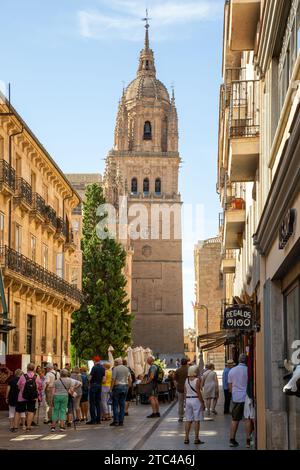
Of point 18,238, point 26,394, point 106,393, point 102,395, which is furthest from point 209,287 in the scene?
point 26,394

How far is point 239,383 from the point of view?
55.2 ft

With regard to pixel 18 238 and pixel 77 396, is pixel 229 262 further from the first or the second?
pixel 77 396

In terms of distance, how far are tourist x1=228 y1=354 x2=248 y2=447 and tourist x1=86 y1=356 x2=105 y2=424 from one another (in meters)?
6.19

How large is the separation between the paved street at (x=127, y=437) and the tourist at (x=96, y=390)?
356 mm

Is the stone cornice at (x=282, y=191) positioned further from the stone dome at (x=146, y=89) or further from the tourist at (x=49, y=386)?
the stone dome at (x=146, y=89)

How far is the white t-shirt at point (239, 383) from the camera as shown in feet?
54.0

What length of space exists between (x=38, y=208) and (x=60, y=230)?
528 centimetres

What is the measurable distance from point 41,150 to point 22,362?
1361 cm

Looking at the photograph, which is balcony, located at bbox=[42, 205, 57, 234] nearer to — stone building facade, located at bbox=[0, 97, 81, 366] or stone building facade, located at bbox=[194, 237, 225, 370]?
stone building facade, located at bbox=[0, 97, 81, 366]

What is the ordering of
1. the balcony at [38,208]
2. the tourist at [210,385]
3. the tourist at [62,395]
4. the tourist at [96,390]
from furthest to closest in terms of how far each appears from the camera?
the balcony at [38,208] < the tourist at [210,385] < the tourist at [96,390] < the tourist at [62,395]

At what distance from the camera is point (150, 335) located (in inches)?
4437

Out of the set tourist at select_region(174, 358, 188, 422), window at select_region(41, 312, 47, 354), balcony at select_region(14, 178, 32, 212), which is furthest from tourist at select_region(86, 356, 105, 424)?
window at select_region(41, 312, 47, 354)

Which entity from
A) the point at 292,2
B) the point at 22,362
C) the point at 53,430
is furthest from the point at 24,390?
the point at 292,2

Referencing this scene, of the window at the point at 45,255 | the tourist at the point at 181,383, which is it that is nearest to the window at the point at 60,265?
the window at the point at 45,255
